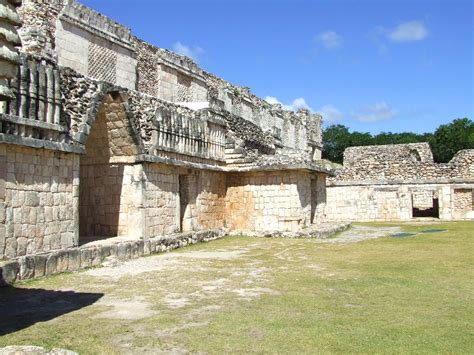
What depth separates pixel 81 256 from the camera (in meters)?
8.51

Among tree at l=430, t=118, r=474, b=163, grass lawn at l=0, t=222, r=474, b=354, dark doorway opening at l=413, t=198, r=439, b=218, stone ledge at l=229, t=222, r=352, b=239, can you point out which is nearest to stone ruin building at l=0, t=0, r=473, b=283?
stone ledge at l=229, t=222, r=352, b=239

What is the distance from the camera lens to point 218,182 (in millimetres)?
14969

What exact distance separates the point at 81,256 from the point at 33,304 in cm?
267

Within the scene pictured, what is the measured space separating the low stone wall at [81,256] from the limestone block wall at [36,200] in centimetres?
46

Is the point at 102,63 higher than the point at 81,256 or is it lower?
higher

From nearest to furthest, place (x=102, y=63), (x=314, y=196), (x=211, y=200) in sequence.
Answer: (x=211, y=200)
(x=314, y=196)
(x=102, y=63)

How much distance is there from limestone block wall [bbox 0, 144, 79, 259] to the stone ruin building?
0.02 metres

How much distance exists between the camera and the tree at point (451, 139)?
149 ft

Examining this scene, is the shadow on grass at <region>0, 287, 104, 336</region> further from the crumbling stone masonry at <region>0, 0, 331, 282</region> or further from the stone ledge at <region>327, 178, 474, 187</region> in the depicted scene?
the stone ledge at <region>327, 178, 474, 187</region>

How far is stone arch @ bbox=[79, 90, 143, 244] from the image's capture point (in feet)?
36.3

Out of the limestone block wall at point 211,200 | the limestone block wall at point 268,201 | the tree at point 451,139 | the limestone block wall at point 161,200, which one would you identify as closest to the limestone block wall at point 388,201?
the limestone block wall at point 268,201

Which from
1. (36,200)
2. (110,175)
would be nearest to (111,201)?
(110,175)

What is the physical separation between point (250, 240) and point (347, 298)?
751 centimetres

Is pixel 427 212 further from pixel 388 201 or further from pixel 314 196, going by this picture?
pixel 314 196
